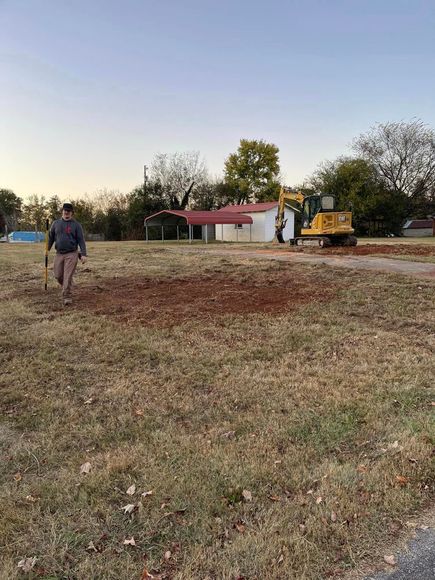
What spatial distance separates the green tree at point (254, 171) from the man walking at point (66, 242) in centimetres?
4650

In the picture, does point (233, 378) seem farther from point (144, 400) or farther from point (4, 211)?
point (4, 211)

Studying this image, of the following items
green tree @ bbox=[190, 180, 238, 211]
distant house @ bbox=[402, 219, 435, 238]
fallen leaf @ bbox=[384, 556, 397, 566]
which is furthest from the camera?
green tree @ bbox=[190, 180, 238, 211]

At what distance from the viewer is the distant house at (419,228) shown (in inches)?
2064

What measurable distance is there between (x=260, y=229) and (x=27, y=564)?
3664 centimetres

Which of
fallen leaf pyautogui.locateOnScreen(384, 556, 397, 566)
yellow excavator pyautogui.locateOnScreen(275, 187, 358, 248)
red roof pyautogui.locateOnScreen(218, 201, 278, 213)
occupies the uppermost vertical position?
red roof pyautogui.locateOnScreen(218, 201, 278, 213)

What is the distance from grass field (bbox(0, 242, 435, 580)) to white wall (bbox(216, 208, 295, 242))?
101 ft

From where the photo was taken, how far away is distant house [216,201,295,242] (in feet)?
123

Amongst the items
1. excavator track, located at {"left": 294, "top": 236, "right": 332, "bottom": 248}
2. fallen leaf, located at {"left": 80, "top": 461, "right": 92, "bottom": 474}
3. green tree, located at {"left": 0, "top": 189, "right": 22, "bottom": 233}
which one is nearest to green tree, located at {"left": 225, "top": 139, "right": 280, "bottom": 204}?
excavator track, located at {"left": 294, "top": 236, "right": 332, "bottom": 248}

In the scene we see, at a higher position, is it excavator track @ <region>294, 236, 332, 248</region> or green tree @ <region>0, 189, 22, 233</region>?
green tree @ <region>0, 189, 22, 233</region>

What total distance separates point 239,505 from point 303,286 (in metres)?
7.49

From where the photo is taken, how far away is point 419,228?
53.4 metres

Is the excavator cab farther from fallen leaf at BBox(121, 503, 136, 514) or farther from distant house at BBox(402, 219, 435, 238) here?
distant house at BBox(402, 219, 435, 238)

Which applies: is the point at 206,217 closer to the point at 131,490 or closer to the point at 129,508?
the point at 131,490

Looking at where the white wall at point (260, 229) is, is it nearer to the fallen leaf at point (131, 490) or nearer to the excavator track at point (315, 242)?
the excavator track at point (315, 242)
